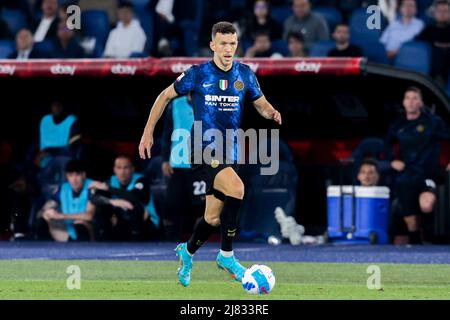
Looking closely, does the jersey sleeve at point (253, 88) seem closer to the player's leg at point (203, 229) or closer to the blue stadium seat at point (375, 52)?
the player's leg at point (203, 229)

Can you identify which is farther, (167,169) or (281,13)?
(281,13)

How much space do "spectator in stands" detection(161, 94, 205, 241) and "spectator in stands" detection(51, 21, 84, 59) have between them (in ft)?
5.33

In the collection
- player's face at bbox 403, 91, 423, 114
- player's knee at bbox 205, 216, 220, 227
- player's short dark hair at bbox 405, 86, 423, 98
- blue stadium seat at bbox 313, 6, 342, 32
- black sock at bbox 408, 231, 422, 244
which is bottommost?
black sock at bbox 408, 231, 422, 244

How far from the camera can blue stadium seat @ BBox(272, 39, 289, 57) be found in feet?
53.3

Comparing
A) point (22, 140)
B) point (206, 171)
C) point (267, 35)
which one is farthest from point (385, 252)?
point (22, 140)

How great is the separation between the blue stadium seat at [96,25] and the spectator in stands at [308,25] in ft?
8.14

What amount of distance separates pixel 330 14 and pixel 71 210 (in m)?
4.39

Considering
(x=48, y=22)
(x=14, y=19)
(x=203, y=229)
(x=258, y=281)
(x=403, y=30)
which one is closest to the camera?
(x=258, y=281)

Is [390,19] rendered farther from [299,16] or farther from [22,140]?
[22,140]

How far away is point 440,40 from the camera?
1592 cm

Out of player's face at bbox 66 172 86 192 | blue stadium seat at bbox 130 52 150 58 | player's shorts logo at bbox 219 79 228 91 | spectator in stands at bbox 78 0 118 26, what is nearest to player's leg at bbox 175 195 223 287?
player's shorts logo at bbox 219 79 228 91

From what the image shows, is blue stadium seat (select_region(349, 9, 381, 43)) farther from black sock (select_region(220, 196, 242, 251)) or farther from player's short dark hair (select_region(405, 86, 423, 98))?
black sock (select_region(220, 196, 242, 251))

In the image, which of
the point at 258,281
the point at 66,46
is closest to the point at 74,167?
the point at 66,46

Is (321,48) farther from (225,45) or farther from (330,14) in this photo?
(225,45)
